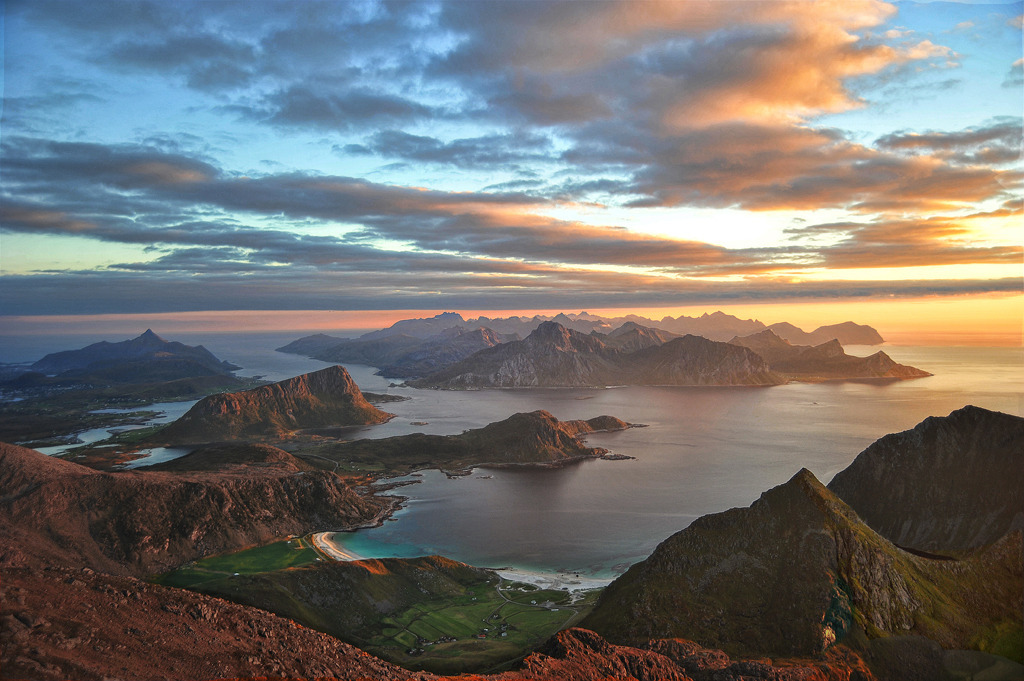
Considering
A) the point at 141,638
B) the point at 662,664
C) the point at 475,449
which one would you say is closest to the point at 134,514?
the point at 141,638

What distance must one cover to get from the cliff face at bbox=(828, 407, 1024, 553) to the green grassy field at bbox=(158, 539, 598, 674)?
4542cm

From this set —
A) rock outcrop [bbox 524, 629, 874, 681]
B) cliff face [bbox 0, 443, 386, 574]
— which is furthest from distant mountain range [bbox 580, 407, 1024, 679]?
cliff face [bbox 0, 443, 386, 574]

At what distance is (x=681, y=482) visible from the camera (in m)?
147

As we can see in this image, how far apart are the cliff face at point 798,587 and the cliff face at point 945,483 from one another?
2026cm

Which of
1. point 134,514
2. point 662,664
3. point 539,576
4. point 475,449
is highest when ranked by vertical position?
point 662,664

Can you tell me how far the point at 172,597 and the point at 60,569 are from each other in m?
6.49

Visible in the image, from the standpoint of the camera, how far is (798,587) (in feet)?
159

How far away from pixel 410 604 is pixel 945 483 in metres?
76.3

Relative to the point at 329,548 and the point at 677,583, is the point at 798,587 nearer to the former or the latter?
the point at 677,583

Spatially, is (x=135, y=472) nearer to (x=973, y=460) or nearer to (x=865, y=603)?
Result: (x=865, y=603)

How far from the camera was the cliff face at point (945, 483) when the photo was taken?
71438mm

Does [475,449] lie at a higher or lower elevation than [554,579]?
lower

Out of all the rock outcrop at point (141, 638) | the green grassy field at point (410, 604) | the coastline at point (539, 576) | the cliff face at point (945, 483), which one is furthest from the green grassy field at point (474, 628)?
the cliff face at point (945, 483)

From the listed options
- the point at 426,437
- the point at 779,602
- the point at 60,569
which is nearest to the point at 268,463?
the point at 426,437
